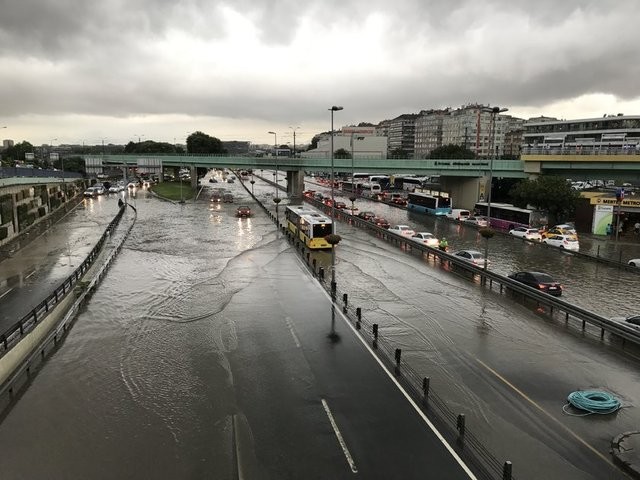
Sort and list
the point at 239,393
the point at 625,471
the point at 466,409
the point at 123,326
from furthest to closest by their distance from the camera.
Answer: the point at 123,326, the point at 239,393, the point at 466,409, the point at 625,471

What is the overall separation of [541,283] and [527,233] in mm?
23106

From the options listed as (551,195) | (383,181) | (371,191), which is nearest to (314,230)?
(551,195)

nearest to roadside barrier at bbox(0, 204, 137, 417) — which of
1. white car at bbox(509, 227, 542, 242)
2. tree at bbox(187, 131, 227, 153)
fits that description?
white car at bbox(509, 227, 542, 242)

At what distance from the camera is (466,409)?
565 inches

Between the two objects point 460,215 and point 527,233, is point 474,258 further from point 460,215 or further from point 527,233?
point 460,215

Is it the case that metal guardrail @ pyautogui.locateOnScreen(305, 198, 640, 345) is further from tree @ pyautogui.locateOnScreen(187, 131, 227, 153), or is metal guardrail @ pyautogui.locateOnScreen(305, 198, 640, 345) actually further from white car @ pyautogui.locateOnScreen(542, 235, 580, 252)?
tree @ pyautogui.locateOnScreen(187, 131, 227, 153)

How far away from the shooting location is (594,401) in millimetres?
14461

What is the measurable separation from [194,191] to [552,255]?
270ft

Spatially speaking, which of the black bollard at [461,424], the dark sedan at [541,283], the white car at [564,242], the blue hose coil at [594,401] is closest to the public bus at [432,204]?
the white car at [564,242]

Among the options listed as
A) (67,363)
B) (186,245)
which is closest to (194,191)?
(186,245)

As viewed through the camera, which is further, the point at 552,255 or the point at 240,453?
the point at 552,255

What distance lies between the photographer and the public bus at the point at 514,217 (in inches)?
2051

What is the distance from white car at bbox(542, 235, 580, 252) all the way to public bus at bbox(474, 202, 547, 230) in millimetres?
7189

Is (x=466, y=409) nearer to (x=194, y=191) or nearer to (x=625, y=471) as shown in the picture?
(x=625, y=471)
